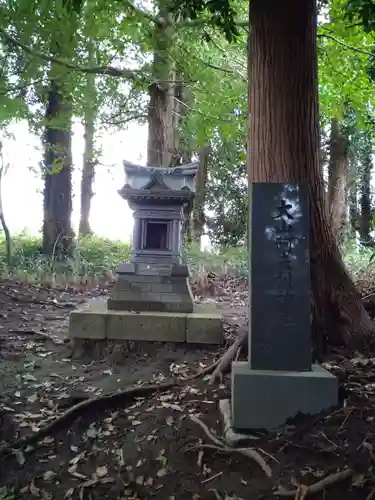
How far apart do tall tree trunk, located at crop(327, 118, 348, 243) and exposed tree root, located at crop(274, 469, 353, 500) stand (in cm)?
960

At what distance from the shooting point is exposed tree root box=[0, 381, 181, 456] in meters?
4.07

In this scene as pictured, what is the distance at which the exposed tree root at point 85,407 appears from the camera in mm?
4074

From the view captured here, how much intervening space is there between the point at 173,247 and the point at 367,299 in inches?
105

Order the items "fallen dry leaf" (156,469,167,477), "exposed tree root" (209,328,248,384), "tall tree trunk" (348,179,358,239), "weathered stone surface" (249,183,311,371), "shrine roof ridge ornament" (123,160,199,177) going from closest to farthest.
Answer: "fallen dry leaf" (156,469,167,477), "weathered stone surface" (249,183,311,371), "exposed tree root" (209,328,248,384), "shrine roof ridge ornament" (123,160,199,177), "tall tree trunk" (348,179,358,239)

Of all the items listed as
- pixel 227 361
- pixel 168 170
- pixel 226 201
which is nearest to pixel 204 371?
pixel 227 361

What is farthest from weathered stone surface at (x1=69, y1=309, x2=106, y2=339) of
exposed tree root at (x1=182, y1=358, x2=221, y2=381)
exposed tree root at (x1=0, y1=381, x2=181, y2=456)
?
exposed tree root at (x1=182, y1=358, x2=221, y2=381)

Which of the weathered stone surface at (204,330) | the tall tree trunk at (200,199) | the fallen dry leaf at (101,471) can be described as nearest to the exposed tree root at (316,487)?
the fallen dry leaf at (101,471)

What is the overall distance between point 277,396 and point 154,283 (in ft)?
10.1

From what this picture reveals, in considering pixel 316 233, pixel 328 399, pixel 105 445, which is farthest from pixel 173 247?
pixel 328 399

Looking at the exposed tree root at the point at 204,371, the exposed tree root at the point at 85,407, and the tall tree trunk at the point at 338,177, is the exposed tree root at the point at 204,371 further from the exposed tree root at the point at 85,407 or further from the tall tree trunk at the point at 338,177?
the tall tree trunk at the point at 338,177

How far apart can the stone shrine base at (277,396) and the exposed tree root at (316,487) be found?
598 millimetres

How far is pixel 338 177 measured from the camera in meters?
12.4

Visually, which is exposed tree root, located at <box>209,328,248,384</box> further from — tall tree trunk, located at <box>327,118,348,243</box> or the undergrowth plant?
tall tree trunk, located at <box>327,118,348,243</box>

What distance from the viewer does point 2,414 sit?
14.6 ft
